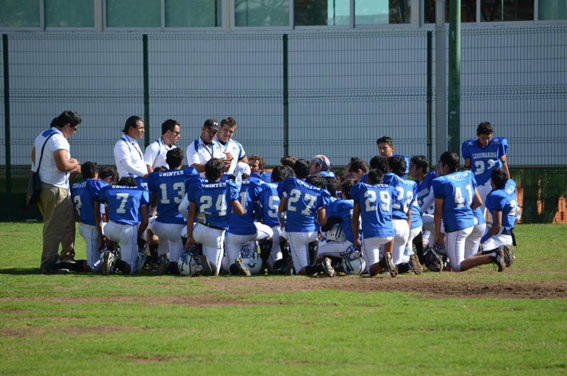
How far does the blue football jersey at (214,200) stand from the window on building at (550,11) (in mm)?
13749

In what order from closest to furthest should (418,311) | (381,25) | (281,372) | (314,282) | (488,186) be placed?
(281,372) < (418,311) < (314,282) < (488,186) < (381,25)

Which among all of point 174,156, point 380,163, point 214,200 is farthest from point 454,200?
point 174,156

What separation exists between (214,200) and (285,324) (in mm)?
3618

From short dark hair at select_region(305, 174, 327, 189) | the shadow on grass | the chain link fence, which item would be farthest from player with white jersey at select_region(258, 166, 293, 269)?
the chain link fence

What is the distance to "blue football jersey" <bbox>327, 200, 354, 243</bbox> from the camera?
11002 mm

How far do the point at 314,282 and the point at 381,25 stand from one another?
12792mm

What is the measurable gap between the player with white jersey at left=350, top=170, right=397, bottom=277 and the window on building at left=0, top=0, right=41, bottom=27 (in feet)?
47.8

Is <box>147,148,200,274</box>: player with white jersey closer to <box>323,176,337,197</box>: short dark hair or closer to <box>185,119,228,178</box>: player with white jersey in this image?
<box>185,119,228,178</box>: player with white jersey

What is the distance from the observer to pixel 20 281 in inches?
399

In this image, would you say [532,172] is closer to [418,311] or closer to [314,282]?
[314,282]

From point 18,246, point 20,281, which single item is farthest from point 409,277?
point 18,246

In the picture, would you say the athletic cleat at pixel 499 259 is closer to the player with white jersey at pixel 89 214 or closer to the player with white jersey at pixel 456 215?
the player with white jersey at pixel 456 215

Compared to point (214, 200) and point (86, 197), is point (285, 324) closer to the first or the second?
point (214, 200)

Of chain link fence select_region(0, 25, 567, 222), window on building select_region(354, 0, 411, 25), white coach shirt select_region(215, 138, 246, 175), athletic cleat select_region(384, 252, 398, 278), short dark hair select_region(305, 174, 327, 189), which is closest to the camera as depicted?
athletic cleat select_region(384, 252, 398, 278)
